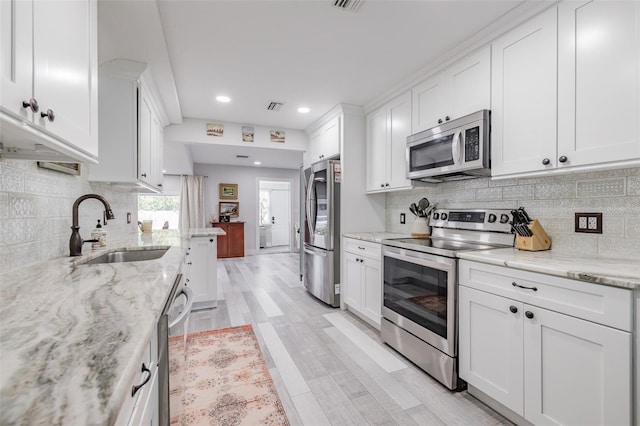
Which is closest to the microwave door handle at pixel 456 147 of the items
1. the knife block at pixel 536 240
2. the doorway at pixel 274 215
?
the knife block at pixel 536 240

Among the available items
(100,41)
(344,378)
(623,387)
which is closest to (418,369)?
(344,378)

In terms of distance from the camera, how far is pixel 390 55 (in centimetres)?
237

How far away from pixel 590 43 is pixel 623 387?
1.62 meters

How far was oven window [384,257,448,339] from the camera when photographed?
195cm

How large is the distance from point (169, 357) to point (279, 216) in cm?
781

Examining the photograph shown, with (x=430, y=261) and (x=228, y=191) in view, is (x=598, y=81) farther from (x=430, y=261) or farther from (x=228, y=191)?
(x=228, y=191)

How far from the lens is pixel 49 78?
914 mm

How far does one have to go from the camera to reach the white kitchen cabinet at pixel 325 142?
3586 millimetres

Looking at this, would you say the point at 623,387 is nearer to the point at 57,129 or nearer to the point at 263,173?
the point at 57,129

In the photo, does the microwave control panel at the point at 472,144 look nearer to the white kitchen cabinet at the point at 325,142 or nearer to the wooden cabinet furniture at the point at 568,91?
the wooden cabinet furniture at the point at 568,91

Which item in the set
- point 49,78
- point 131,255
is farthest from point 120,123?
point 49,78

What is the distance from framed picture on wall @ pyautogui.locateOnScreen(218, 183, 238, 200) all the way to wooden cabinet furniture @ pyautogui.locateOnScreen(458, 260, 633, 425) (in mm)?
6507

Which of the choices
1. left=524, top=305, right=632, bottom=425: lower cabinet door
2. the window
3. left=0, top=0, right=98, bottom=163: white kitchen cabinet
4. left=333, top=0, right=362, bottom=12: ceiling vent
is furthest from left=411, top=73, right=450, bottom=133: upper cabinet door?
the window

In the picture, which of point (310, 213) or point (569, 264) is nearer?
point (569, 264)
